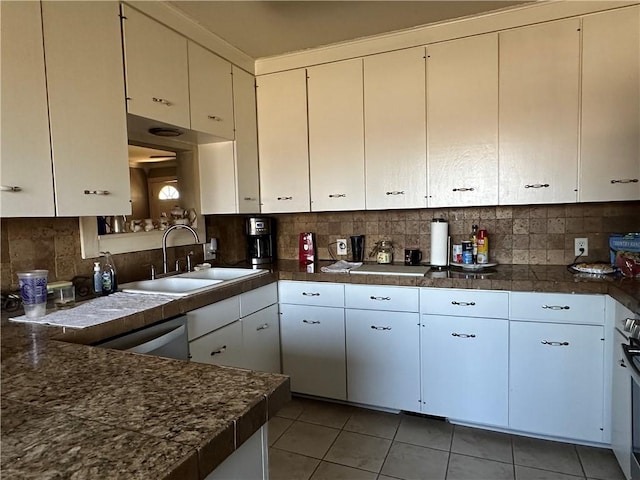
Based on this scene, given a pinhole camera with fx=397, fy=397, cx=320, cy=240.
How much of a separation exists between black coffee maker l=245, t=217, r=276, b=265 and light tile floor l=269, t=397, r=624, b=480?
112 cm

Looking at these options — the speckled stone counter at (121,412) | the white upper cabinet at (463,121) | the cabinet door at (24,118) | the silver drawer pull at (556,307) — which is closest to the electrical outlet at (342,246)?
the white upper cabinet at (463,121)

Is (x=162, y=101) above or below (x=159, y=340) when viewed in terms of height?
above

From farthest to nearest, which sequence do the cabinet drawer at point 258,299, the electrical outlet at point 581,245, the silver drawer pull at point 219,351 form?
the electrical outlet at point 581,245, the cabinet drawer at point 258,299, the silver drawer pull at point 219,351

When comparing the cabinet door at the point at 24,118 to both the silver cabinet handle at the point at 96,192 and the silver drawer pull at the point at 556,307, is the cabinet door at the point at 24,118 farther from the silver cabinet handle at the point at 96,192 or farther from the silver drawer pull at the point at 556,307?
the silver drawer pull at the point at 556,307

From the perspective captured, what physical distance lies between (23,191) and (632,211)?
2.98 metres

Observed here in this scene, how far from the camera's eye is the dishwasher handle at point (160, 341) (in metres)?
1.50

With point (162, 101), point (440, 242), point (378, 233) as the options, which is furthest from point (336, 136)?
point (162, 101)

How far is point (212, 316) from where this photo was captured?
1972mm

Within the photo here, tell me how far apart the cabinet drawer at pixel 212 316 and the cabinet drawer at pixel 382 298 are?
671 mm

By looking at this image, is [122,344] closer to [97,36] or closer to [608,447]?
[97,36]

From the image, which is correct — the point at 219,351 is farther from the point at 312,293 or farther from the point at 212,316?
the point at 312,293

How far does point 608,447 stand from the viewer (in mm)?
1934

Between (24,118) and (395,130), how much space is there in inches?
73.8

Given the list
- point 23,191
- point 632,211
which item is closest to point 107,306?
point 23,191
